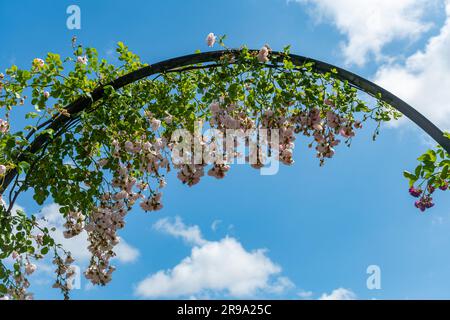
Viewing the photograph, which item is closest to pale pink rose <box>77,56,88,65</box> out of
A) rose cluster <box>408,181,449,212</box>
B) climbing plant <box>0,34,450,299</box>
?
climbing plant <box>0,34,450,299</box>

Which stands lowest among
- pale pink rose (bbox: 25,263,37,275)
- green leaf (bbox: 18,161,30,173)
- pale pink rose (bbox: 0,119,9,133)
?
pale pink rose (bbox: 25,263,37,275)

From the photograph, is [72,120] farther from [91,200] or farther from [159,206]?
[159,206]

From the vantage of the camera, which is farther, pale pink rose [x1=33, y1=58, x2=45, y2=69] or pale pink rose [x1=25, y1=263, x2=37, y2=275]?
pale pink rose [x1=33, y1=58, x2=45, y2=69]

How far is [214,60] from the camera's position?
19.7 ft

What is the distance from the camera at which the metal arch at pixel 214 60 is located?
5.93m

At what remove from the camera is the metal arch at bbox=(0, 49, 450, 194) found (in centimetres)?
593

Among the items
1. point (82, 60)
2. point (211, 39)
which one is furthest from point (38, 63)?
point (211, 39)

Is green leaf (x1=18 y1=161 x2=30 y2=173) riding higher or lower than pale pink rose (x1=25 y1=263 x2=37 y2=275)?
higher

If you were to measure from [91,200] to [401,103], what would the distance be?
3809 millimetres

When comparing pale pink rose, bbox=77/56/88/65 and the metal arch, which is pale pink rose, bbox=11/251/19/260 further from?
pale pink rose, bbox=77/56/88/65

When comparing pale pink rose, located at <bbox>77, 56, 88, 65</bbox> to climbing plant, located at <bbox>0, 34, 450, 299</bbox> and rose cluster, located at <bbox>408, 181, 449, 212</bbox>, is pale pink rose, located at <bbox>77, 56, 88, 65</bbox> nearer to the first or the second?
climbing plant, located at <bbox>0, 34, 450, 299</bbox>
